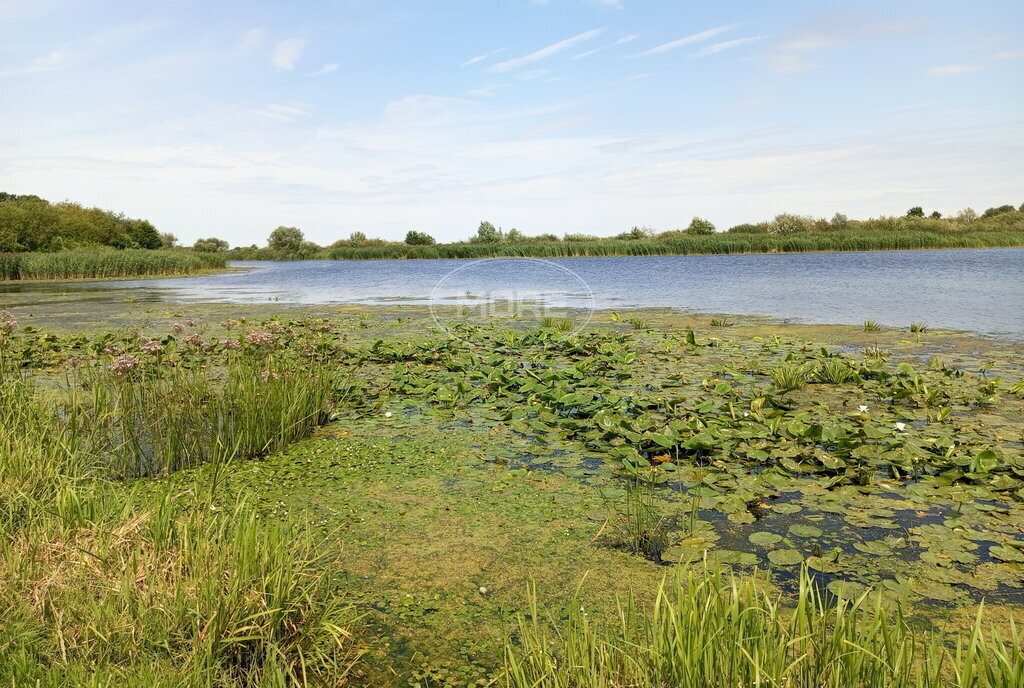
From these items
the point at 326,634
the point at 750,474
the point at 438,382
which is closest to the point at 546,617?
the point at 326,634

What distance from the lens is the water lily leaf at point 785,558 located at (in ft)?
10.5

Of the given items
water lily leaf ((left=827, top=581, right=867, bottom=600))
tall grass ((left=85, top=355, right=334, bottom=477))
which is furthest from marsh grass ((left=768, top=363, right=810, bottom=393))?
A: tall grass ((left=85, top=355, right=334, bottom=477))

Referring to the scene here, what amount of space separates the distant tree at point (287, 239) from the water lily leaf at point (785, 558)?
7770 cm

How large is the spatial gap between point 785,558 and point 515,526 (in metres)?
1.43

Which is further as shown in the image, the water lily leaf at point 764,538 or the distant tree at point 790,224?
the distant tree at point 790,224

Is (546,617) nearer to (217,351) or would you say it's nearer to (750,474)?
(750,474)

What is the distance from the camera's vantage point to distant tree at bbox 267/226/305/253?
76375 millimetres

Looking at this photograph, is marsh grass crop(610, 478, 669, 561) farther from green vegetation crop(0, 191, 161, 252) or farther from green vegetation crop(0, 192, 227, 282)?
green vegetation crop(0, 191, 161, 252)

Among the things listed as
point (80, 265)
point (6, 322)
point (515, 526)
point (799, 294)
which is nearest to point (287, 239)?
point (80, 265)

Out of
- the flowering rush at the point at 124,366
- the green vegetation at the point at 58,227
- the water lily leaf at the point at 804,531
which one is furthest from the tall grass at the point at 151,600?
the green vegetation at the point at 58,227

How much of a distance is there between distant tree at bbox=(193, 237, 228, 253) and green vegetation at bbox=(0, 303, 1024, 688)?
82610mm

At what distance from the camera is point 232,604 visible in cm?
237

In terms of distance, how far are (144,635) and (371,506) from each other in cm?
183

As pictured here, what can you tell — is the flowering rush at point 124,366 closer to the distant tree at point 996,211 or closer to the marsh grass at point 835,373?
the marsh grass at point 835,373
